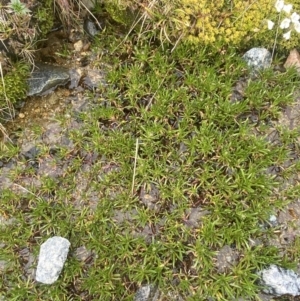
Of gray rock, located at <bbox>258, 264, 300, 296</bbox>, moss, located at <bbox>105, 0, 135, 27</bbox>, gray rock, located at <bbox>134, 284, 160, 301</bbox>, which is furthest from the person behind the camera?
moss, located at <bbox>105, 0, 135, 27</bbox>

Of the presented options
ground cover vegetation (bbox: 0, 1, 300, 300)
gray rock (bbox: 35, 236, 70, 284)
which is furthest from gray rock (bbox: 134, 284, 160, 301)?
gray rock (bbox: 35, 236, 70, 284)

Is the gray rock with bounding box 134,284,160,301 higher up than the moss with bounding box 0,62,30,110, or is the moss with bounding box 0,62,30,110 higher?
the moss with bounding box 0,62,30,110

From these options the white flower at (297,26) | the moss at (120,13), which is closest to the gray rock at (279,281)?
the white flower at (297,26)

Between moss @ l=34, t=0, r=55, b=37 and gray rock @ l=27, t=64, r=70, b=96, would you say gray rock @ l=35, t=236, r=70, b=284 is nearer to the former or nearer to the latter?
gray rock @ l=27, t=64, r=70, b=96

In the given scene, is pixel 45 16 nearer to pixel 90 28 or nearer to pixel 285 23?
pixel 90 28

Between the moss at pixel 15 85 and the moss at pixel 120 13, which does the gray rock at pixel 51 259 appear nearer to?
the moss at pixel 15 85
